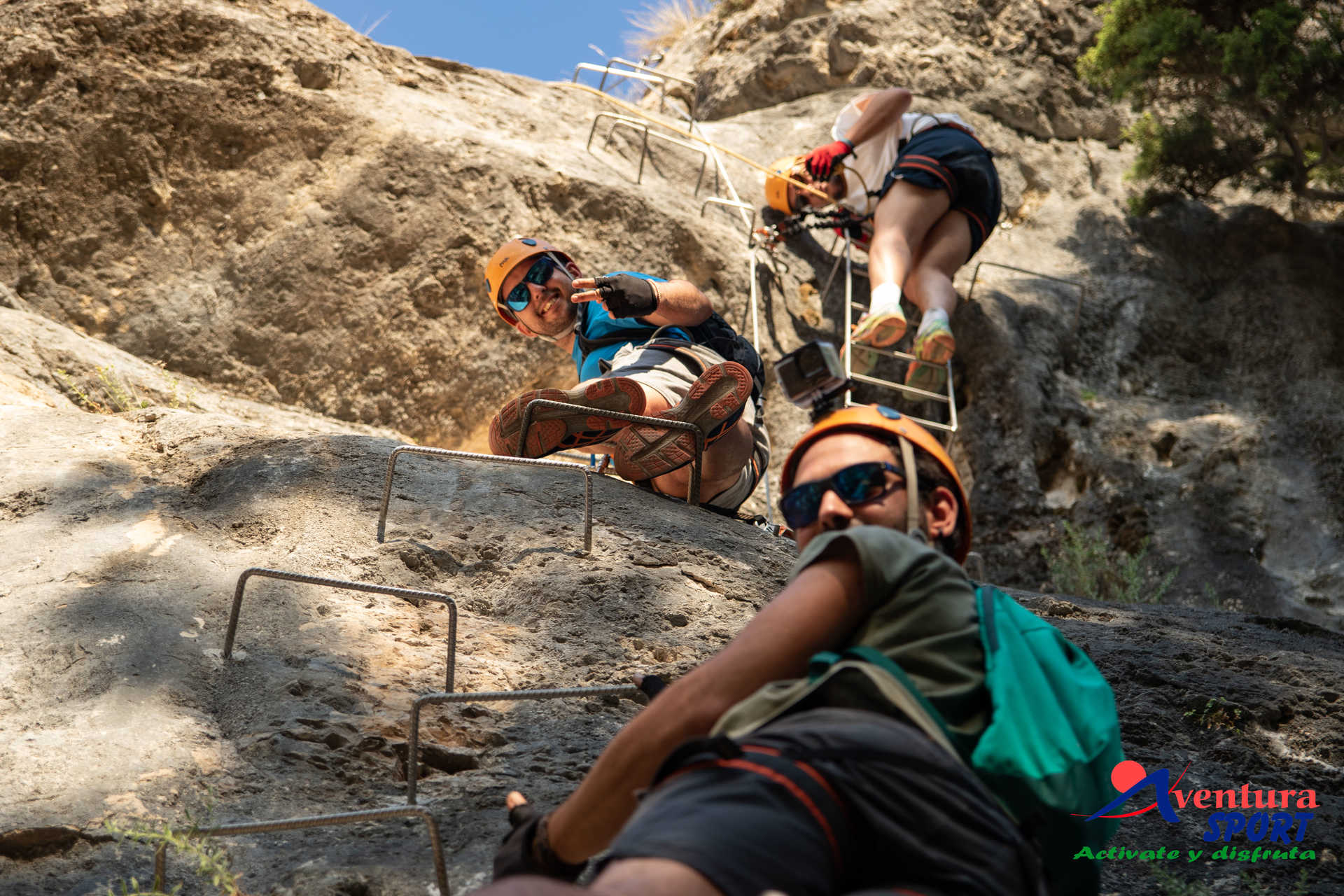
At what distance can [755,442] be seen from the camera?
4.54 metres

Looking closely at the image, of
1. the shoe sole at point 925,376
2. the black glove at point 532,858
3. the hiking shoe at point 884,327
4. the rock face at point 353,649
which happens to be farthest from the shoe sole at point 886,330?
the black glove at point 532,858

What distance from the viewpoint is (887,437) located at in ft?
6.26

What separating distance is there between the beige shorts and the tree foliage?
468 centimetres

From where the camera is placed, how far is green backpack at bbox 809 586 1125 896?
1.52m

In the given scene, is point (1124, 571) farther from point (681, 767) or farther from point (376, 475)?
point (681, 767)

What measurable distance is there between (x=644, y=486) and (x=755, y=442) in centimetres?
48

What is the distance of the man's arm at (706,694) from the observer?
1.54m

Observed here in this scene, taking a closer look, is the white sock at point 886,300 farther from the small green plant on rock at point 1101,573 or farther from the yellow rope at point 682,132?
the small green plant on rock at point 1101,573

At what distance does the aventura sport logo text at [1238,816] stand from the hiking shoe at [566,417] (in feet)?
6.76

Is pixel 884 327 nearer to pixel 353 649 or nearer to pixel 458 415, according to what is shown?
pixel 458 415

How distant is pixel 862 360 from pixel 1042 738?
5.35 metres

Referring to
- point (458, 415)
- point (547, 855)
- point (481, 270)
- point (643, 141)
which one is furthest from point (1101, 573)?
point (547, 855)

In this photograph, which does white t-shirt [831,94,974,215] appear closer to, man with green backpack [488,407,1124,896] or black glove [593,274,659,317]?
black glove [593,274,659,317]

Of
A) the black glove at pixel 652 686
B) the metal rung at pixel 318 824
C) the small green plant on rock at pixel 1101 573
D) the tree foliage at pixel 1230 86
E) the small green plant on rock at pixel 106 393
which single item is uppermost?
the tree foliage at pixel 1230 86
